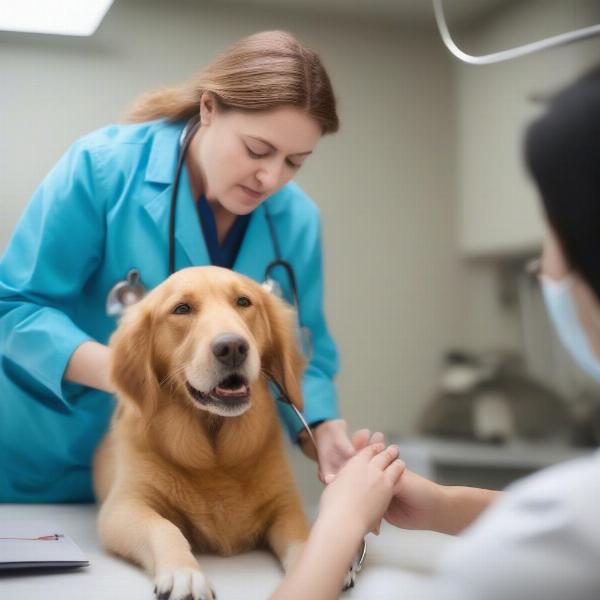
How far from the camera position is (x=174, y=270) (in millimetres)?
1107

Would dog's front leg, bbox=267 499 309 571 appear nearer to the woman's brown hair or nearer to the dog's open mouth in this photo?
the dog's open mouth

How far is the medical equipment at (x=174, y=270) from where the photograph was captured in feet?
3.63

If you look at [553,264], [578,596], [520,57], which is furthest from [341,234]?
[578,596]

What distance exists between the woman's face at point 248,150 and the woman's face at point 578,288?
0.53m

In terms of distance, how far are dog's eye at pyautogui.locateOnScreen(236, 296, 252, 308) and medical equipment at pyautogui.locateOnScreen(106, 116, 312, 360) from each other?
0.07m

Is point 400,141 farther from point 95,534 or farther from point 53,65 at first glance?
point 95,534

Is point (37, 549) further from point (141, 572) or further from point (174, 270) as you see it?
point (174, 270)

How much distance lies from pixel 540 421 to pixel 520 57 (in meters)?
0.65

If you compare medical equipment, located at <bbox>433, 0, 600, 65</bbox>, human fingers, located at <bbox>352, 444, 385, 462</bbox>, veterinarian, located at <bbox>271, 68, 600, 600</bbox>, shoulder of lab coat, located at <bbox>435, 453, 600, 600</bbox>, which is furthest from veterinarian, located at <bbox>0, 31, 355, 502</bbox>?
shoulder of lab coat, located at <bbox>435, 453, 600, 600</bbox>

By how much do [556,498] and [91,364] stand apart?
75 centimetres

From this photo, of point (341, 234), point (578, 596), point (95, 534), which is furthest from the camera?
point (341, 234)

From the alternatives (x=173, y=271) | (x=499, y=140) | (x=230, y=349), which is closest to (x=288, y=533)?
(x=230, y=349)

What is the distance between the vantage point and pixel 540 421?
141 cm

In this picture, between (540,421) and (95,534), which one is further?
(540,421)
